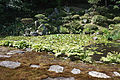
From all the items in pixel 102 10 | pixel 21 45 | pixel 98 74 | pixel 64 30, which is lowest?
pixel 98 74

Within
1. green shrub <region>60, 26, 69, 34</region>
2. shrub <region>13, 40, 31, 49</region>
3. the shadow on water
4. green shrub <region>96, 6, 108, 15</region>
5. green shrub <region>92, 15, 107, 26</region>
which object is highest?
green shrub <region>96, 6, 108, 15</region>

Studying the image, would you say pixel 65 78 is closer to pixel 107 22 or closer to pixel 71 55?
pixel 71 55

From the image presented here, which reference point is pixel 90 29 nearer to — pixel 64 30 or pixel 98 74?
pixel 64 30

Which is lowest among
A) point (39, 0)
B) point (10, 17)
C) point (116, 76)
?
point (116, 76)

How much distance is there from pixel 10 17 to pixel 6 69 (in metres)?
13.2

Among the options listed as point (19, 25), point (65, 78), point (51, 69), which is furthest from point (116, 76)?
point (19, 25)

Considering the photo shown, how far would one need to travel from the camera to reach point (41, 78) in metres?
2.49

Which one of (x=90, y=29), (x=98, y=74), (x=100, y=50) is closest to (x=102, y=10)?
(x=90, y=29)

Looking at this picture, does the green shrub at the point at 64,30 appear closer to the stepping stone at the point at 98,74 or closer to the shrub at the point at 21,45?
the shrub at the point at 21,45

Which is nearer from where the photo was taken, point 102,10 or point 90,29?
point 90,29

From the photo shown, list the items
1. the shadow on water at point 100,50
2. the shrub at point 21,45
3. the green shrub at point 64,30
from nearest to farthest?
1. the shadow on water at point 100,50
2. the shrub at point 21,45
3. the green shrub at point 64,30

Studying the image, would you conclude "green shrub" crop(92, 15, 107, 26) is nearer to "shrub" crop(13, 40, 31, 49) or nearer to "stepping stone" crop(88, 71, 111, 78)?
"shrub" crop(13, 40, 31, 49)

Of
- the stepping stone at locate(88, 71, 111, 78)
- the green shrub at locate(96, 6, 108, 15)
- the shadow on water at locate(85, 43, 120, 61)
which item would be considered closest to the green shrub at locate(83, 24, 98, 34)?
the green shrub at locate(96, 6, 108, 15)

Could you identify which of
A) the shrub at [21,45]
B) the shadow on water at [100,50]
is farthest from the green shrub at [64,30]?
the shrub at [21,45]
